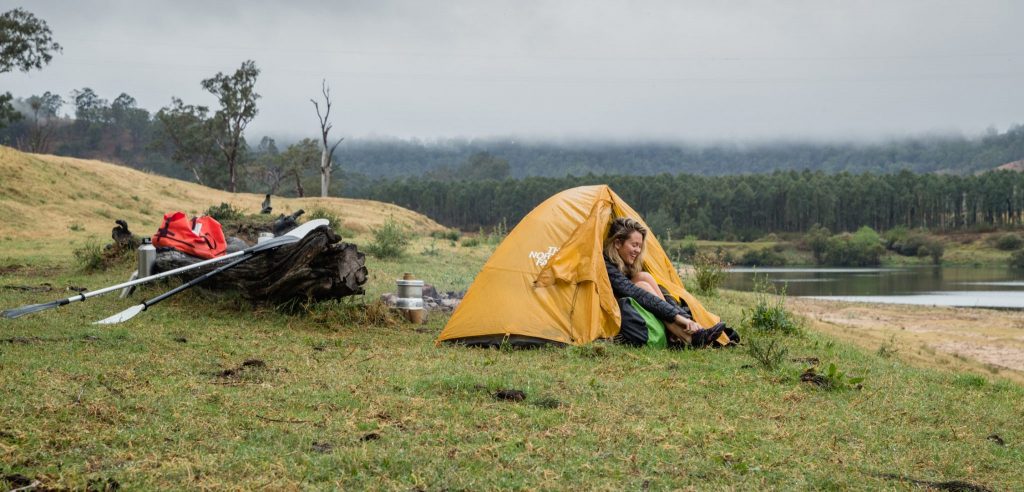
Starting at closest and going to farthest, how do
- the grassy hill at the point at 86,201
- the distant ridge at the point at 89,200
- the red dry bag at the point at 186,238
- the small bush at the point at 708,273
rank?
the red dry bag at the point at 186,238, the small bush at the point at 708,273, the grassy hill at the point at 86,201, the distant ridge at the point at 89,200

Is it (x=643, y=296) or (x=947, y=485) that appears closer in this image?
(x=947, y=485)

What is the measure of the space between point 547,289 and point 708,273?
829cm

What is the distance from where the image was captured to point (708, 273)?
633 inches

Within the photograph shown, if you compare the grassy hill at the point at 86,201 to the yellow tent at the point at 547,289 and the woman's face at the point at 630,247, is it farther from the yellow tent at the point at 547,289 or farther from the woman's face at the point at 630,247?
the woman's face at the point at 630,247

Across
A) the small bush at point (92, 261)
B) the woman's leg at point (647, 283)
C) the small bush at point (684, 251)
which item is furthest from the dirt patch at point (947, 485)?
the small bush at point (684, 251)

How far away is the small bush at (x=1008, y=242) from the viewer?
75.7m

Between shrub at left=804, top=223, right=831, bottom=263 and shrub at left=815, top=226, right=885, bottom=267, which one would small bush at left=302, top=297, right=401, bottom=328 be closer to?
shrub at left=815, top=226, right=885, bottom=267

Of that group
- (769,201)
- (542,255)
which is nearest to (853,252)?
(769,201)

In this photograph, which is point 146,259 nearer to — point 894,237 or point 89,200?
point 89,200

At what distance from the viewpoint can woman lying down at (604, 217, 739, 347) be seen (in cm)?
838

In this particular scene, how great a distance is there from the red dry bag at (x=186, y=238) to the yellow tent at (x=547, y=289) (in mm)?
3898

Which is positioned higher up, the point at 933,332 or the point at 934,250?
the point at 934,250

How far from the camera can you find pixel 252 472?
A: 4.10m

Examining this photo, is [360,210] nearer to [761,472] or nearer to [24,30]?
[24,30]
